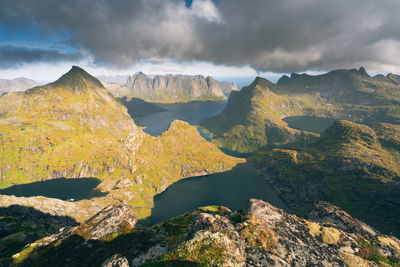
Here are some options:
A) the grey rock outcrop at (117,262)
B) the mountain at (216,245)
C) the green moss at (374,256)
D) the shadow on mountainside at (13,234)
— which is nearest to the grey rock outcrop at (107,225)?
the mountain at (216,245)

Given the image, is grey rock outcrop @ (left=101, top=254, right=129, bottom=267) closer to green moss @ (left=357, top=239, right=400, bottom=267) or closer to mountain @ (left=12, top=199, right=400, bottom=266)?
mountain @ (left=12, top=199, right=400, bottom=266)

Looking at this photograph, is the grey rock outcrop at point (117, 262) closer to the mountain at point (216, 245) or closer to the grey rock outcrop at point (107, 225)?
the mountain at point (216, 245)

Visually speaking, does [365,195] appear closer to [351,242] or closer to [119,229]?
[351,242]

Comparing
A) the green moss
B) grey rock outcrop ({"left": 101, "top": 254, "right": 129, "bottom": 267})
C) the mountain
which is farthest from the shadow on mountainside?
the green moss

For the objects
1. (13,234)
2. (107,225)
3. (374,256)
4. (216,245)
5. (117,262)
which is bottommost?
(13,234)

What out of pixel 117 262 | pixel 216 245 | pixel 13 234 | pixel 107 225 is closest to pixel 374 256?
pixel 216 245

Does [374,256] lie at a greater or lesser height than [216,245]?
lesser

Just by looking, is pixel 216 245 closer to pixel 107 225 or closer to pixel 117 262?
pixel 117 262

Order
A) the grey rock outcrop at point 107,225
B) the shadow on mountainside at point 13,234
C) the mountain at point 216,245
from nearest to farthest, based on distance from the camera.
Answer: the mountain at point 216,245, the grey rock outcrop at point 107,225, the shadow on mountainside at point 13,234
